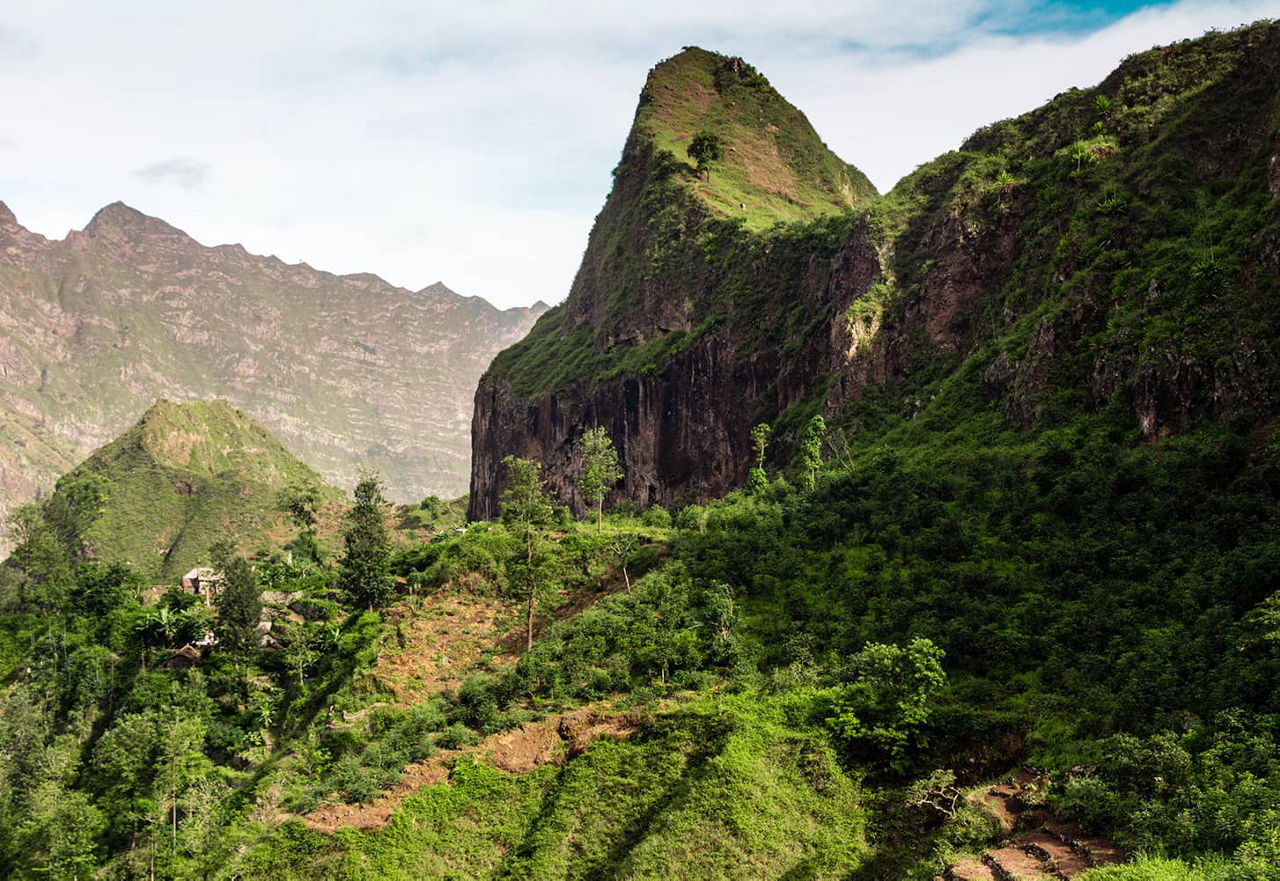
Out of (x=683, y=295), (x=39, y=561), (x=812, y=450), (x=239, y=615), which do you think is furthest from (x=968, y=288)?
(x=39, y=561)

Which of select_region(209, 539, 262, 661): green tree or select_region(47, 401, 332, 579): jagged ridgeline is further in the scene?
select_region(47, 401, 332, 579): jagged ridgeline

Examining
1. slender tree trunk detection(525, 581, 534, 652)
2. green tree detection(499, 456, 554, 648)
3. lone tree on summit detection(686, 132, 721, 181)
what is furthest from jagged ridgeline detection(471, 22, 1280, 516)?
slender tree trunk detection(525, 581, 534, 652)

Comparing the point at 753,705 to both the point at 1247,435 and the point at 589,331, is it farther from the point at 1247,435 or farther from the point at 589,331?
the point at 589,331

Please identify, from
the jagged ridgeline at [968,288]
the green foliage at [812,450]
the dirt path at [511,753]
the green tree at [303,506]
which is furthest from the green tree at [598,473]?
the green tree at [303,506]

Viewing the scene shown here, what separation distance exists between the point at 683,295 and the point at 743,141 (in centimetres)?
3466

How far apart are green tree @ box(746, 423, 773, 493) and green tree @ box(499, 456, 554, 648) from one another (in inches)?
565

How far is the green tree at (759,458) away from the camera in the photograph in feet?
184

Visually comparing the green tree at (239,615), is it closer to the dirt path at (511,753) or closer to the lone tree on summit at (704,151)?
the dirt path at (511,753)

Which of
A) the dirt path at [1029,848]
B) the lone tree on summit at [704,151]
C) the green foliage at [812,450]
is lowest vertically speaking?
the dirt path at [1029,848]

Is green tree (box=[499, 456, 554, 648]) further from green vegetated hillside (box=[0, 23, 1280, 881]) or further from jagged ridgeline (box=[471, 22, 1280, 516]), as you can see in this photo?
jagged ridgeline (box=[471, 22, 1280, 516])

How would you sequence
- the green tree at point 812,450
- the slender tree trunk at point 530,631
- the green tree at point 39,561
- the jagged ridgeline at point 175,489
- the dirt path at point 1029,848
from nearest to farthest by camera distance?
the dirt path at point 1029,848
the slender tree trunk at point 530,631
the green tree at point 812,450
the green tree at point 39,561
the jagged ridgeline at point 175,489

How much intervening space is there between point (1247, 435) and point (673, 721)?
985 inches

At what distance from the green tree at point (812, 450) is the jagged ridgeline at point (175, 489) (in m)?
89.6

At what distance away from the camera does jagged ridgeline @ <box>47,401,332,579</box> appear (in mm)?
128250
